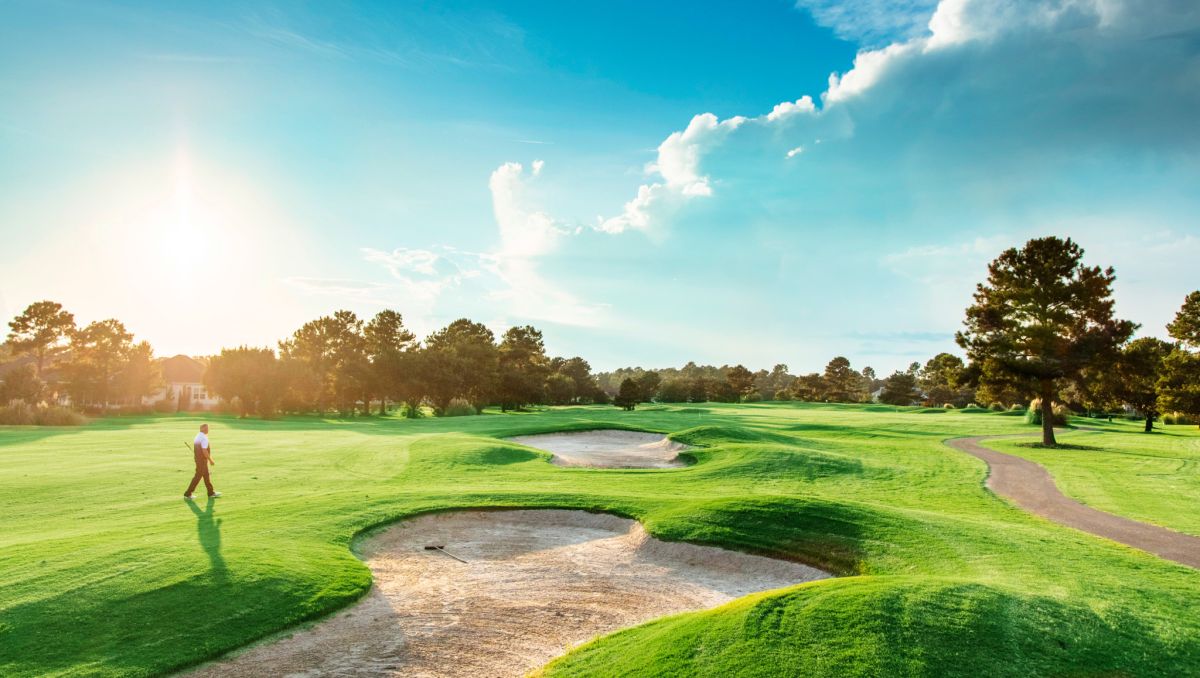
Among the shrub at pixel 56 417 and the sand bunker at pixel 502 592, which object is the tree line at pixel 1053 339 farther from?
the shrub at pixel 56 417

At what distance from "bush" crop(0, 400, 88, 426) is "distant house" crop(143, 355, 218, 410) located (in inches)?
1770

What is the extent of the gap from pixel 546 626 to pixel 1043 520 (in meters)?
15.5

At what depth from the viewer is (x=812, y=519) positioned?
48.5 ft

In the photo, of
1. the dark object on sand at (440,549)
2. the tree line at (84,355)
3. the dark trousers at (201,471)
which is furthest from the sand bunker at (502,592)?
the tree line at (84,355)

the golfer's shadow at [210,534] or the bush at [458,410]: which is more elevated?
the bush at [458,410]

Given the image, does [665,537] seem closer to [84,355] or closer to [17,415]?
[17,415]

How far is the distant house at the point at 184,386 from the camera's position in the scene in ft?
306

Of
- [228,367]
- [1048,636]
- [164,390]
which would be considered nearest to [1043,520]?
[1048,636]

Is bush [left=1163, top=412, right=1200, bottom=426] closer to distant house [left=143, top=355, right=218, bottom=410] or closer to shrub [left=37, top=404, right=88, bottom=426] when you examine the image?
shrub [left=37, top=404, right=88, bottom=426]

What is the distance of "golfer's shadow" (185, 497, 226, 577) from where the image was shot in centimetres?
1036

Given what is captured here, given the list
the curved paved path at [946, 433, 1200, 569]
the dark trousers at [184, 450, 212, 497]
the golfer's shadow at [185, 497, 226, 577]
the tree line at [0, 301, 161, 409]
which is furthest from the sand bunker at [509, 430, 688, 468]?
the tree line at [0, 301, 161, 409]

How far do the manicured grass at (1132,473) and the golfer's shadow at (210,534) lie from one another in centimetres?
2179

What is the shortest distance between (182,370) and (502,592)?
110m

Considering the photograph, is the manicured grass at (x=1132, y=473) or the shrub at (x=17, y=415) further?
the shrub at (x=17, y=415)
